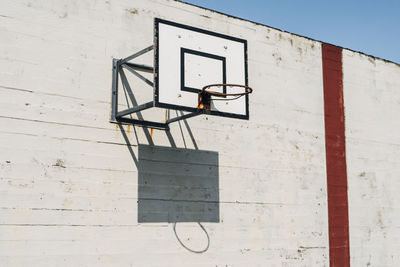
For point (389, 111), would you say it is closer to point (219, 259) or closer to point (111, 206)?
point (219, 259)

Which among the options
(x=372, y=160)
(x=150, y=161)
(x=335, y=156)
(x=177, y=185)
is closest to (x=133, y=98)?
(x=150, y=161)

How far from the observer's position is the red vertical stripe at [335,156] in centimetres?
1092

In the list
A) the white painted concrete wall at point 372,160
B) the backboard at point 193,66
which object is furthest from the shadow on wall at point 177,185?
the white painted concrete wall at point 372,160

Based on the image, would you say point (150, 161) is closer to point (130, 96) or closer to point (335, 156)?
point (130, 96)

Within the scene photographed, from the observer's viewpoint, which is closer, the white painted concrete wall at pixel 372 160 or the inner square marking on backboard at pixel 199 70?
the inner square marking on backboard at pixel 199 70

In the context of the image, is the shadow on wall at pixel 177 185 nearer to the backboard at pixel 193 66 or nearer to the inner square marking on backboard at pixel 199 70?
the backboard at pixel 193 66

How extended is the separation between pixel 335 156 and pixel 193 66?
4.86m

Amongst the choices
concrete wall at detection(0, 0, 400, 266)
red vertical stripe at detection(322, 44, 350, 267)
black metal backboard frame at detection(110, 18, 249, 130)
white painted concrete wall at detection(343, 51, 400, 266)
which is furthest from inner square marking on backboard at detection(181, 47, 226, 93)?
white painted concrete wall at detection(343, 51, 400, 266)

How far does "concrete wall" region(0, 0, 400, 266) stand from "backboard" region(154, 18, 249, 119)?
1207 millimetres

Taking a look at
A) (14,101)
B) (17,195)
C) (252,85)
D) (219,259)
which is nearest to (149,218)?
(219,259)

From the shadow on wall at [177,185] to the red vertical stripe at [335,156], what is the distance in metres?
Answer: 3.15

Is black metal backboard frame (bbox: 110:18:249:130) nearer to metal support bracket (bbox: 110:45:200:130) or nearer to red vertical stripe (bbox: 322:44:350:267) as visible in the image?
metal support bracket (bbox: 110:45:200:130)

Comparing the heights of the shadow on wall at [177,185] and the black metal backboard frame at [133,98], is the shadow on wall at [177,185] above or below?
below

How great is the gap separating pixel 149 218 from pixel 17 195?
2.19 meters
